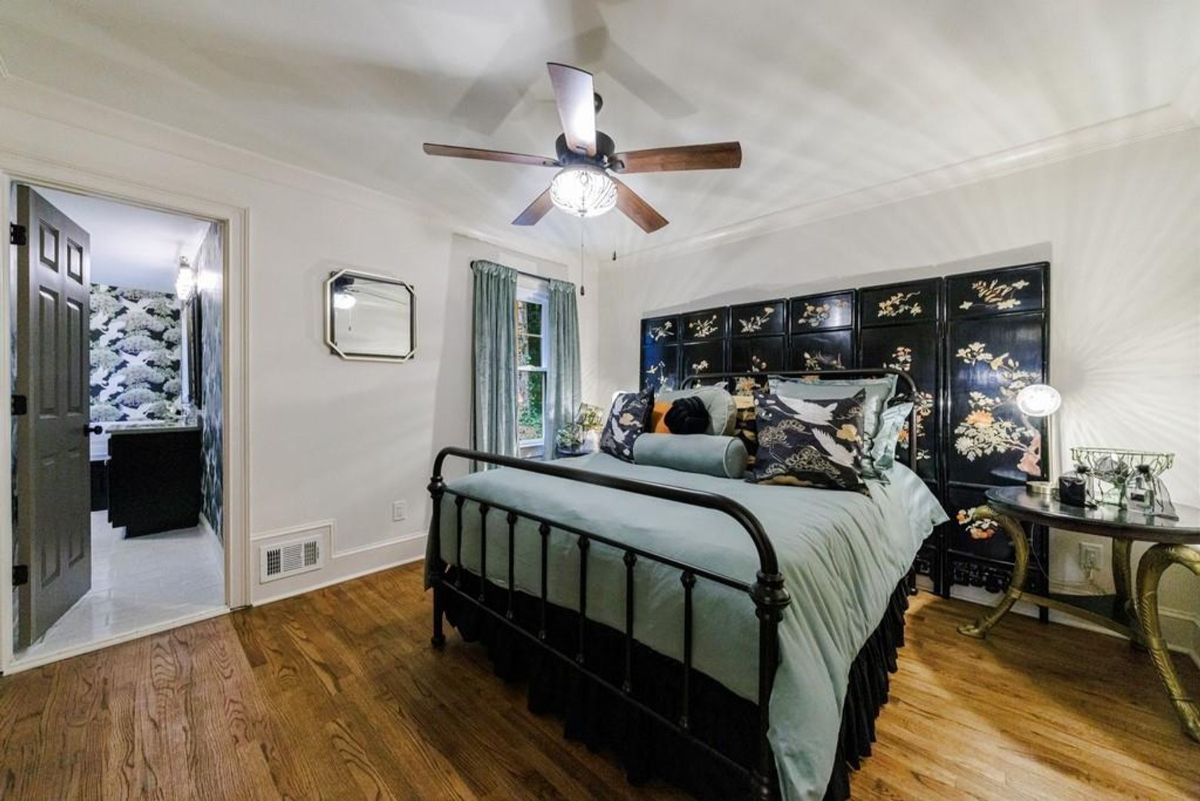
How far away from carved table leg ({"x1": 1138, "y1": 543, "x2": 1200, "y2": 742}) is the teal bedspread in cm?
74

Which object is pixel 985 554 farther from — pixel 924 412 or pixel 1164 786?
pixel 1164 786

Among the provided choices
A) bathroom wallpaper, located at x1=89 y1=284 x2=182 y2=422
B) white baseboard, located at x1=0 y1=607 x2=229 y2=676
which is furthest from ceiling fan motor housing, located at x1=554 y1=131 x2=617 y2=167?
bathroom wallpaper, located at x1=89 y1=284 x2=182 y2=422

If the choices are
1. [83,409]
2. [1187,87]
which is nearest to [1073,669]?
[1187,87]

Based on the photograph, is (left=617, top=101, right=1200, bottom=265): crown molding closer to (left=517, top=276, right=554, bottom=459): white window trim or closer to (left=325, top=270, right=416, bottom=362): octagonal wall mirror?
(left=517, top=276, right=554, bottom=459): white window trim

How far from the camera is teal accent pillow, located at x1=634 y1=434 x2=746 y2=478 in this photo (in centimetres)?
228

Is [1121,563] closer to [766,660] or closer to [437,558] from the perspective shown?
[766,660]

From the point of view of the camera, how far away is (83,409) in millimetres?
2496

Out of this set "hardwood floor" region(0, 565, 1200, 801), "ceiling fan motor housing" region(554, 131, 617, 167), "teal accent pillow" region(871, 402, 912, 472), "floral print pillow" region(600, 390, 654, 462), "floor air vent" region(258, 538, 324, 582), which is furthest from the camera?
"floral print pillow" region(600, 390, 654, 462)

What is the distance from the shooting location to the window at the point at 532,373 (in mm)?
3967

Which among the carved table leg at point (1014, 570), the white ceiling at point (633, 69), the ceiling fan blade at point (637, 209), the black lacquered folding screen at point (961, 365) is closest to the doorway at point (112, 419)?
the white ceiling at point (633, 69)

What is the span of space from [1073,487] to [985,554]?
720mm

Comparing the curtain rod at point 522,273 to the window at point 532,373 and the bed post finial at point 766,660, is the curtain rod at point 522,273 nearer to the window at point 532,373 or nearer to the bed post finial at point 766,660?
the window at point 532,373

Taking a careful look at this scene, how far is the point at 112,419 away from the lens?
15.4ft

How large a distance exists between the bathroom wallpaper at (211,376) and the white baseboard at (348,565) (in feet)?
1.66
